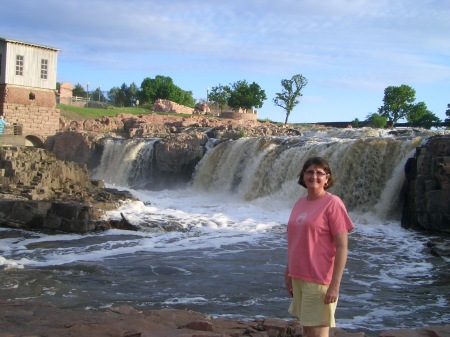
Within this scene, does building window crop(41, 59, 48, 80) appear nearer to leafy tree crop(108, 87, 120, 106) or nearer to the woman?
the woman

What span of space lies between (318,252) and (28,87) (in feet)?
95.9

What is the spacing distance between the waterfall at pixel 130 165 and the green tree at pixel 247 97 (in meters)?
26.3

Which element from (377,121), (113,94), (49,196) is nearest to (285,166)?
(49,196)

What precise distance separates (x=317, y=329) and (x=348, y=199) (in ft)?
44.2

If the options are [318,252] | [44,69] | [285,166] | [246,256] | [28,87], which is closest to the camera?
[318,252]

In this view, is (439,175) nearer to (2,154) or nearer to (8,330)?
(8,330)

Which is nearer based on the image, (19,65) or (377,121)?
(19,65)

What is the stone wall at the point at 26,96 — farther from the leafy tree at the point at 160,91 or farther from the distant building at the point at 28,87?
the leafy tree at the point at 160,91

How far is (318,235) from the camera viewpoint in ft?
11.5

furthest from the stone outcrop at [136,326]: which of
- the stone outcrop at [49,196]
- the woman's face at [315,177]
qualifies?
the stone outcrop at [49,196]

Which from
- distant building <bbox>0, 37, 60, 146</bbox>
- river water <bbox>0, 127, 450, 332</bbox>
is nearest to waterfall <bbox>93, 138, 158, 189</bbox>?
distant building <bbox>0, 37, 60, 146</bbox>

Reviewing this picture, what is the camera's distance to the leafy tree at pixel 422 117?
46219 mm

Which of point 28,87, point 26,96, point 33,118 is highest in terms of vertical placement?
point 28,87

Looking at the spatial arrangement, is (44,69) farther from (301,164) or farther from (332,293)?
(332,293)
